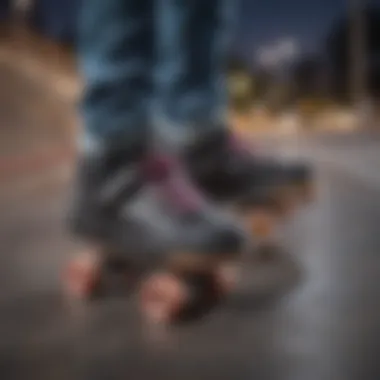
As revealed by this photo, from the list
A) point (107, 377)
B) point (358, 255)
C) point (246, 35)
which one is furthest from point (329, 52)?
point (107, 377)

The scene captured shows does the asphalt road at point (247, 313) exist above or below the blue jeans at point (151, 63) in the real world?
below

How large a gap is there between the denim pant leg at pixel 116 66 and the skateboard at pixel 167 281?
0.13m

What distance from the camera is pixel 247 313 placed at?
35.7 inches

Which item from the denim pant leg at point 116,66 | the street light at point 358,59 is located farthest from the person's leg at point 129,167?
the street light at point 358,59

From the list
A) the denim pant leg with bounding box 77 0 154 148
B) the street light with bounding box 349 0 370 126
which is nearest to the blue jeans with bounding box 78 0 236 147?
the denim pant leg with bounding box 77 0 154 148

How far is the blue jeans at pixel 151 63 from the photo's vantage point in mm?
888

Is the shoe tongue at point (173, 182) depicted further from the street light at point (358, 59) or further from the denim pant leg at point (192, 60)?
Result: the street light at point (358, 59)

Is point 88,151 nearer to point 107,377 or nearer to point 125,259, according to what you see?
point 125,259

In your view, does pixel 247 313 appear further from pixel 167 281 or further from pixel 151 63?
Result: pixel 151 63

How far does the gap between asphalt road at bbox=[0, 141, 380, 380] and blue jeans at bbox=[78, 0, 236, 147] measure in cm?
9

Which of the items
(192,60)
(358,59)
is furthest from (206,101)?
(358,59)

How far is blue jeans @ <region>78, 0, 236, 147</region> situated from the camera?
0.89 meters

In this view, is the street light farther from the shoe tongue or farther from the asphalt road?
the shoe tongue

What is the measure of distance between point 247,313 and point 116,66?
0.27m
